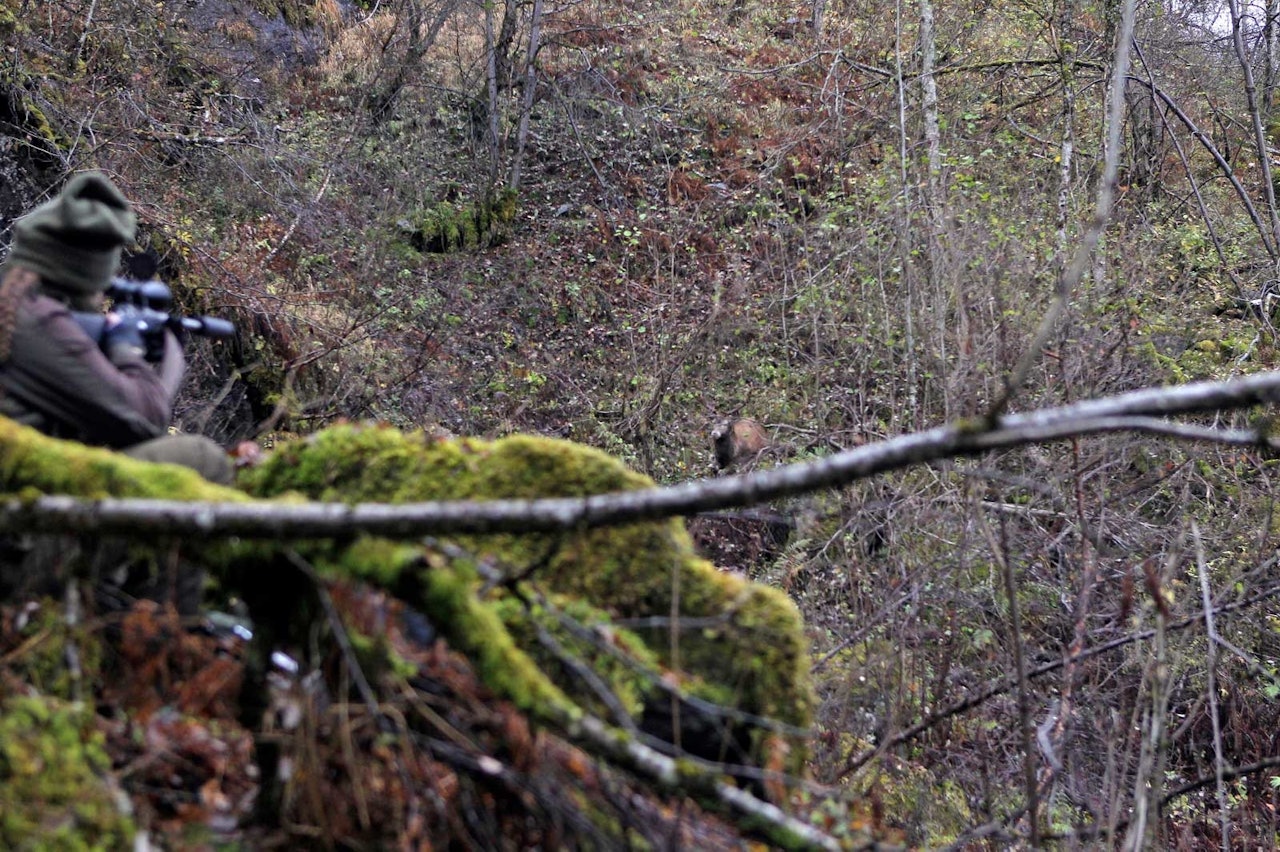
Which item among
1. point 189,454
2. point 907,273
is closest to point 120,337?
point 189,454

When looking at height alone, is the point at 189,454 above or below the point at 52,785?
above

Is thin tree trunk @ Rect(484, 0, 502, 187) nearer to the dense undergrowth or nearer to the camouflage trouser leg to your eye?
the dense undergrowth

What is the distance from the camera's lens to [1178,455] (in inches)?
327

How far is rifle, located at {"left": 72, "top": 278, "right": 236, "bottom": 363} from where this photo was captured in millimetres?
3307

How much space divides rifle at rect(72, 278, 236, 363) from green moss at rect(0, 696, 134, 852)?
1525mm

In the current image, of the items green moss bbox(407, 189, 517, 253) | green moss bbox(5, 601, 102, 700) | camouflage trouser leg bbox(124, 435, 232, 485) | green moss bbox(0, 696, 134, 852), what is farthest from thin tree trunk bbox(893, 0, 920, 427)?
green moss bbox(0, 696, 134, 852)

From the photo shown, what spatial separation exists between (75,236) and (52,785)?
1859 mm

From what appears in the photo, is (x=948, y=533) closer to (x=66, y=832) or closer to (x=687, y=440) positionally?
(x=687, y=440)

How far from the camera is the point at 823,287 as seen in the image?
408 inches

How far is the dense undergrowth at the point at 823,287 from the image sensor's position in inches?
268

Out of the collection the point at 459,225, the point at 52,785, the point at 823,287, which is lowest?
the point at 52,785

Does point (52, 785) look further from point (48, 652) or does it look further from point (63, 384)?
point (63, 384)

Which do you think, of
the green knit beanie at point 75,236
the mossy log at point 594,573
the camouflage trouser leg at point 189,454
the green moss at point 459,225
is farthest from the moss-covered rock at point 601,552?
the green moss at point 459,225

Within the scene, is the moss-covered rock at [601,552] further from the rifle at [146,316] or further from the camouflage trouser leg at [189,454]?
the rifle at [146,316]
